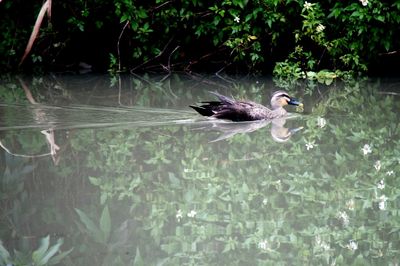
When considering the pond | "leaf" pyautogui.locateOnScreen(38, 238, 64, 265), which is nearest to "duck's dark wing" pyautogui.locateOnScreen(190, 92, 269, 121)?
the pond

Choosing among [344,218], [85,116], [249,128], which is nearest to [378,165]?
[344,218]

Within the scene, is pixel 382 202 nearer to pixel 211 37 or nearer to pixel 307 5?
pixel 307 5

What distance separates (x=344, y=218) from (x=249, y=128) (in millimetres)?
3465

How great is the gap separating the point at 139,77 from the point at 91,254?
863 centimetres

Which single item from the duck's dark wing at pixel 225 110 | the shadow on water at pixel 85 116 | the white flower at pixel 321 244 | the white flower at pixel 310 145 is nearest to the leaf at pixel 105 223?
the white flower at pixel 321 244

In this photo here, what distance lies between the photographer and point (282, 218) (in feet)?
16.1

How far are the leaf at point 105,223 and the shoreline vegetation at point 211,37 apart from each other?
7.14 m

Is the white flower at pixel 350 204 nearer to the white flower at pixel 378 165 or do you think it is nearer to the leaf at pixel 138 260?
the white flower at pixel 378 165

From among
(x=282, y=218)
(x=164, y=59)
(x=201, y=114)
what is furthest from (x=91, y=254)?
(x=164, y=59)

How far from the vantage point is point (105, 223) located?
15.5 ft

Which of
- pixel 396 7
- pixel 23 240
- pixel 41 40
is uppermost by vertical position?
pixel 396 7

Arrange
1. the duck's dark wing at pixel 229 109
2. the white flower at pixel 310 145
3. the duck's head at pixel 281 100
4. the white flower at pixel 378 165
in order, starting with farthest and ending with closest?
the duck's head at pixel 281 100 < the duck's dark wing at pixel 229 109 < the white flower at pixel 310 145 < the white flower at pixel 378 165

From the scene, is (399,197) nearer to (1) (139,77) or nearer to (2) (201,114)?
(2) (201,114)

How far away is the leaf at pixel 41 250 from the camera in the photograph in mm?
4070
